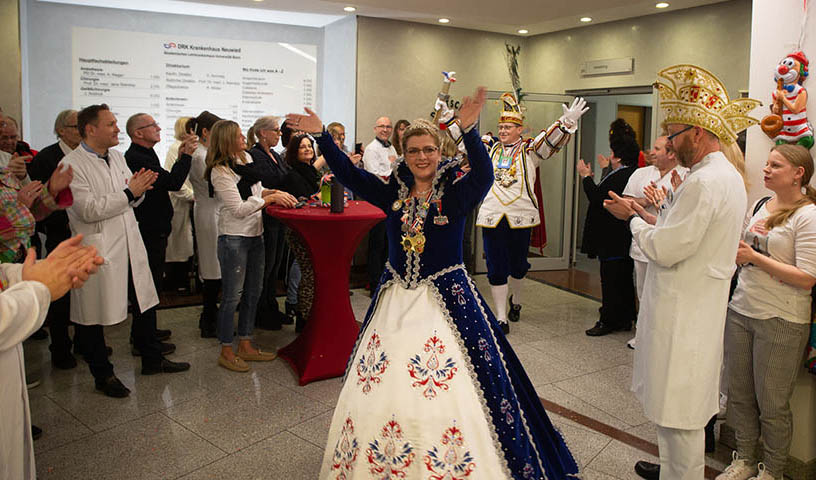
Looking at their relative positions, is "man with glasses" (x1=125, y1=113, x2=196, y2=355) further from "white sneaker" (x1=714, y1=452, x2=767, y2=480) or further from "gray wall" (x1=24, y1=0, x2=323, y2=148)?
"white sneaker" (x1=714, y1=452, x2=767, y2=480)

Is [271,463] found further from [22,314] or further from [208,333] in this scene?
[208,333]

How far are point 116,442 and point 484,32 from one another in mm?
6521

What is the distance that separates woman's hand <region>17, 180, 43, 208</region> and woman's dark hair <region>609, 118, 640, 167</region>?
3.96 meters

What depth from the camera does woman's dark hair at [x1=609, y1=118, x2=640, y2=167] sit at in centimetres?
508

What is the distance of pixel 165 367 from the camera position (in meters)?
4.20

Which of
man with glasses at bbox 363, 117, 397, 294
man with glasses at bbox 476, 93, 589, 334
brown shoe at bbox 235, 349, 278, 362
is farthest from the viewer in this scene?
man with glasses at bbox 363, 117, 397, 294

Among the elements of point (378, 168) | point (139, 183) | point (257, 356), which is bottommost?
point (257, 356)

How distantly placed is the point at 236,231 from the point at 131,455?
59.3 inches

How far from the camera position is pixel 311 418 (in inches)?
139

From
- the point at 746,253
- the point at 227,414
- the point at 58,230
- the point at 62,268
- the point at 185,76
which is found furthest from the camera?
the point at 185,76

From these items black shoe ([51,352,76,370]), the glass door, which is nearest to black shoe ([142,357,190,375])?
black shoe ([51,352,76,370])

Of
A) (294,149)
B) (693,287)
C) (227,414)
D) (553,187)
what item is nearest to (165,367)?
(227,414)

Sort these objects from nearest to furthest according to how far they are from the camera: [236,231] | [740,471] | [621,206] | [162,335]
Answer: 1. [621,206]
2. [740,471]
3. [236,231]
4. [162,335]

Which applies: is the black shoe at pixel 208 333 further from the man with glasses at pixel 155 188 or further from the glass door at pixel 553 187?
the glass door at pixel 553 187
